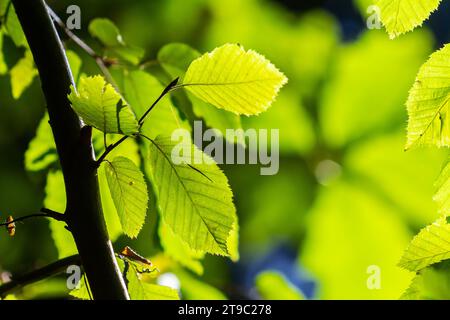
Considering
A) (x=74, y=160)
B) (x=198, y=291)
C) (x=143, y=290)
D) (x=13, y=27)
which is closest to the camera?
(x=74, y=160)

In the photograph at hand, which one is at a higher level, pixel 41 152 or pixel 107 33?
pixel 107 33

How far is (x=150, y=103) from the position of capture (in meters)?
0.74

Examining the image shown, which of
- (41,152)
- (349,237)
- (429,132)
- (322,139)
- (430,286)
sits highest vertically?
(322,139)

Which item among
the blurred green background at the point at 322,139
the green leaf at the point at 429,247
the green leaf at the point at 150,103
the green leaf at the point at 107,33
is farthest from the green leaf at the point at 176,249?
the blurred green background at the point at 322,139

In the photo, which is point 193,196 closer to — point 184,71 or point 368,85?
point 184,71

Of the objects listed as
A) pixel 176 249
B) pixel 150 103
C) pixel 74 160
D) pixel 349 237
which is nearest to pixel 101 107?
pixel 74 160

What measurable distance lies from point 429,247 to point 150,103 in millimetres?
410

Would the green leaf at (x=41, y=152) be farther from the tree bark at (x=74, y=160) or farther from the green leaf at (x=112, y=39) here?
the tree bark at (x=74, y=160)

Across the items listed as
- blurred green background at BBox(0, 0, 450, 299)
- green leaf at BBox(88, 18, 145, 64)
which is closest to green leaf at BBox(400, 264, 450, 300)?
green leaf at BBox(88, 18, 145, 64)

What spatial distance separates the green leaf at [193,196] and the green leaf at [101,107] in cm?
5

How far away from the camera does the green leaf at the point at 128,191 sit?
47 centimetres
